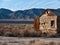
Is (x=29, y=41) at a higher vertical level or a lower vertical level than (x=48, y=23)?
lower

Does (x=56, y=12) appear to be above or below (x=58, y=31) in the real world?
above

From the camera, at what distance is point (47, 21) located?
39906mm

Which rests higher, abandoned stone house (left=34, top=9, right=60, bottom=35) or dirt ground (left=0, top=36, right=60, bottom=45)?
abandoned stone house (left=34, top=9, right=60, bottom=35)

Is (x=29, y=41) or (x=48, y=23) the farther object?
(x=48, y=23)

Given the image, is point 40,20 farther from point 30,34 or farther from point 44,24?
point 30,34

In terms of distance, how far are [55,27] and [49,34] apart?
1.44 m

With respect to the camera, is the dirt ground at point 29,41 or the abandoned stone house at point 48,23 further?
the abandoned stone house at point 48,23

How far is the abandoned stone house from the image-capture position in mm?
38094

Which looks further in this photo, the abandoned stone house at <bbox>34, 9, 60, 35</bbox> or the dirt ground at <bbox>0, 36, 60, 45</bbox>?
the abandoned stone house at <bbox>34, 9, 60, 35</bbox>

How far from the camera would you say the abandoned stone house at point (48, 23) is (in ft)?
125

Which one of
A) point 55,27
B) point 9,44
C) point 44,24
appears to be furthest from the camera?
point 44,24

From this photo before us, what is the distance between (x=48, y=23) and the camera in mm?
39719

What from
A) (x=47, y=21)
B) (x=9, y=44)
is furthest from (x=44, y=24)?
(x=9, y=44)

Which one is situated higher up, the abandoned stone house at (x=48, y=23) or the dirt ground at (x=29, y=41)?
the abandoned stone house at (x=48, y=23)
